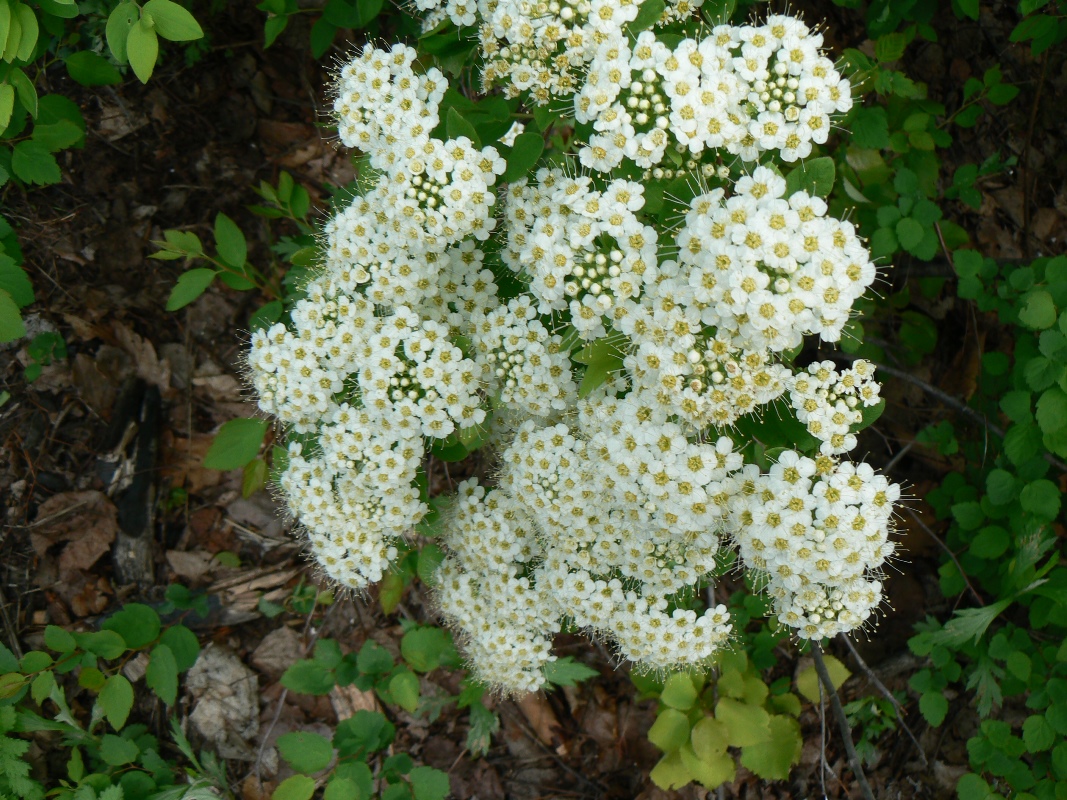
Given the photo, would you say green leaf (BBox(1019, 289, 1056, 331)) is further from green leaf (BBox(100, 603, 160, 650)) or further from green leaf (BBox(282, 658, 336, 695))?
green leaf (BBox(100, 603, 160, 650))

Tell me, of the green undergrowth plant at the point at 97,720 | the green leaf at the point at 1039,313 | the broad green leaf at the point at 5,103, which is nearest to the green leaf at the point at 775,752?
the green leaf at the point at 1039,313

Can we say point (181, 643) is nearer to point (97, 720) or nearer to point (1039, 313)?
point (97, 720)

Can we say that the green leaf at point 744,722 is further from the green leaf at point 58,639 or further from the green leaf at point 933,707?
the green leaf at point 58,639

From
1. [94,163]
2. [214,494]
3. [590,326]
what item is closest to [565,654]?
[214,494]

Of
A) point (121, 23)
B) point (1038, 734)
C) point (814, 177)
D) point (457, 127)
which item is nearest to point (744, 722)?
point (1038, 734)

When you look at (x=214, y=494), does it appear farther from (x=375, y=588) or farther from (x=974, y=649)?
(x=974, y=649)

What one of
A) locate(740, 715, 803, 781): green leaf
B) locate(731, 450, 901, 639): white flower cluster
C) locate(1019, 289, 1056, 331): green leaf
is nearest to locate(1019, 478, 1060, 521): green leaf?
locate(1019, 289, 1056, 331): green leaf
